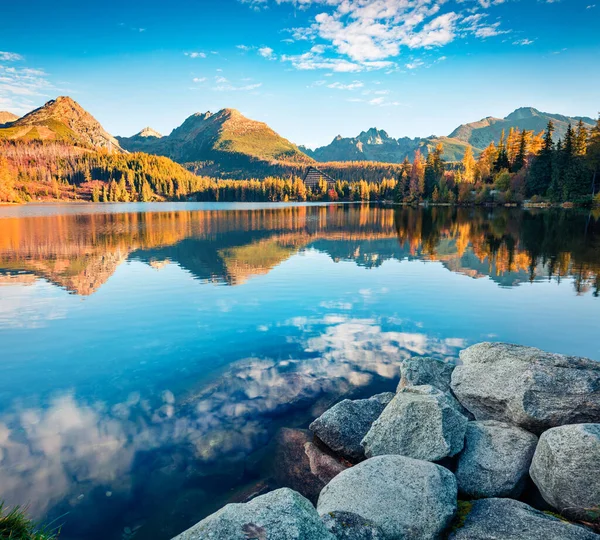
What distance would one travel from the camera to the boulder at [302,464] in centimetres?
888

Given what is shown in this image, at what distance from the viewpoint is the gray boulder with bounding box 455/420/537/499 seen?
7992 mm

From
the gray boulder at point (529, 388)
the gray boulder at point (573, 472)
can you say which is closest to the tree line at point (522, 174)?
the gray boulder at point (529, 388)

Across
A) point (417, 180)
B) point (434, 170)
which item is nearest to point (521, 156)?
point (434, 170)

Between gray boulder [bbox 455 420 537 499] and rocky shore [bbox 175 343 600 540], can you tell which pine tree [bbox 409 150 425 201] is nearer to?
rocky shore [bbox 175 343 600 540]

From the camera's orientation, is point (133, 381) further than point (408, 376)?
Yes

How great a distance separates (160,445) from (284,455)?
334cm

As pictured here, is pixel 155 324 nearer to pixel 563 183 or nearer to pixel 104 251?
pixel 104 251

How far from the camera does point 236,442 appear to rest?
1017 cm

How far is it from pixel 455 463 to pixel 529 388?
2.68 metres

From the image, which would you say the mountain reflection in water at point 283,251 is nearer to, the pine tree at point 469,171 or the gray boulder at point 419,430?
the gray boulder at point 419,430

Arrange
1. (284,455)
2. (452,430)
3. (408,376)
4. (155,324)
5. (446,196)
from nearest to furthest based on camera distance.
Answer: (452,430) → (284,455) → (408,376) → (155,324) → (446,196)

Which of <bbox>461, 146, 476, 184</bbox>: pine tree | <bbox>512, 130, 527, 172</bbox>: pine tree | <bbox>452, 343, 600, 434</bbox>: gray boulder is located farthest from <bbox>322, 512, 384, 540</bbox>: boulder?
<bbox>461, 146, 476, 184</bbox>: pine tree

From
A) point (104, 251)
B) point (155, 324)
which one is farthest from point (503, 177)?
point (155, 324)

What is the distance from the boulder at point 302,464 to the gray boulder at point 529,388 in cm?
430
